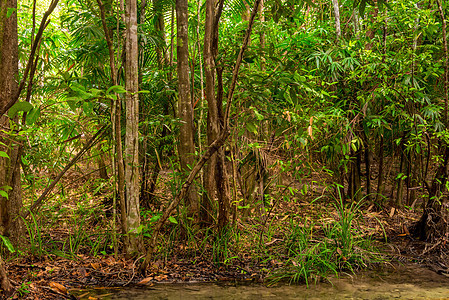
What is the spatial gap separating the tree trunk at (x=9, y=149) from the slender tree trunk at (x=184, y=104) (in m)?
1.45

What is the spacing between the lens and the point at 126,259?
3.39 m

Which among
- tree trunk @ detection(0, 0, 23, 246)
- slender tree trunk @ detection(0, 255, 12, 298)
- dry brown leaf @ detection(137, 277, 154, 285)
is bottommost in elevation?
dry brown leaf @ detection(137, 277, 154, 285)

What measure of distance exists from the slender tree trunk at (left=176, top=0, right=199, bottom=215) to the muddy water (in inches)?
35.8

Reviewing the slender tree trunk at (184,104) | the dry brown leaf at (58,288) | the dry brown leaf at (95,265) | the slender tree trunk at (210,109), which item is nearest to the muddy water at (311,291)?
the dry brown leaf at (58,288)

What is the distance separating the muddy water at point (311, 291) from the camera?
9.70 ft

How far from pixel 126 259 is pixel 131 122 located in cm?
121

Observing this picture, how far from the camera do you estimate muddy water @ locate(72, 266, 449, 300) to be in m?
2.96

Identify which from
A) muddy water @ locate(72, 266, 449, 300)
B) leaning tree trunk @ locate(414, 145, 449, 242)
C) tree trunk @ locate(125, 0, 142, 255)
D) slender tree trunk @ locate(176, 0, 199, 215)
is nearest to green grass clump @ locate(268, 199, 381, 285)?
muddy water @ locate(72, 266, 449, 300)

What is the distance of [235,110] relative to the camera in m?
4.00

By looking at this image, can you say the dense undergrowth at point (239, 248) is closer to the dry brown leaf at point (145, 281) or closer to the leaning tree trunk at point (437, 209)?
the dry brown leaf at point (145, 281)

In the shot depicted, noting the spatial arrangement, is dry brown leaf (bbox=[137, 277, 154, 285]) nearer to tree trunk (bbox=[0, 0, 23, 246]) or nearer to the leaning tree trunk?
tree trunk (bbox=[0, 0, 23, 246])

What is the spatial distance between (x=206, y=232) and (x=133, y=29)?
1931 millimetres

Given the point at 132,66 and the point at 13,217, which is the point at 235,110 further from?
the point at 13,217

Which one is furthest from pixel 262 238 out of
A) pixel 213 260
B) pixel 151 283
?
pixel 151 283
